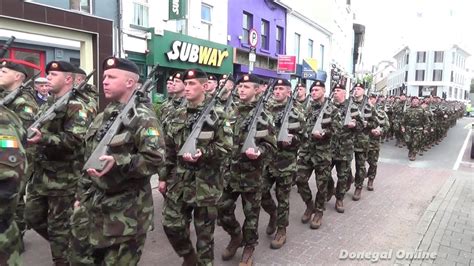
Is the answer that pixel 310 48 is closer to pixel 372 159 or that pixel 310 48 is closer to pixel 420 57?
pixel 372 159

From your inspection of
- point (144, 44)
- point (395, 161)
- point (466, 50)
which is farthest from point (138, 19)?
A: point (466, 50)

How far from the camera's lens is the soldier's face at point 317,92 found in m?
6.03

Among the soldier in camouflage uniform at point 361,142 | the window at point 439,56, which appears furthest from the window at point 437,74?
the soldier in camouflage uniform at point 361,142

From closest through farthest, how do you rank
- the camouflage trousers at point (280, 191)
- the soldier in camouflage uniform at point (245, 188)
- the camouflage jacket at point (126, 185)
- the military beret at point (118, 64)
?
the camouflage jacket at point (126, 185), the military beret at point (118, 64), the soldier in camouflage uniform at point (245, 188), the camouflage trousers at point (280, 191)

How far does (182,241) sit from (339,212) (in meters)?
3.53

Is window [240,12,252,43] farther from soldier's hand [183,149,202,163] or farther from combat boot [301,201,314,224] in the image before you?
soldier's hand [183,149,202,163]

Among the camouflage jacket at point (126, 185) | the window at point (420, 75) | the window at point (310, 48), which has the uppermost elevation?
the window at point (420, 75)

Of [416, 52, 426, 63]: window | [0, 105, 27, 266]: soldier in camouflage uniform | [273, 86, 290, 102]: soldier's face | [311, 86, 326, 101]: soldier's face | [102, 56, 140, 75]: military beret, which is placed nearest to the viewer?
[0, 105, 27, 266]: soldier in camouflage uniform

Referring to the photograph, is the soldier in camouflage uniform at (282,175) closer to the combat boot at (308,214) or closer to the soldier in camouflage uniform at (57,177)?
the combat boot at (308,214)

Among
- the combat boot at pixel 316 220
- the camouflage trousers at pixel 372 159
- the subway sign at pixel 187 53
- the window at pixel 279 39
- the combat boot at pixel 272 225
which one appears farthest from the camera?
the window at pixel 279 39

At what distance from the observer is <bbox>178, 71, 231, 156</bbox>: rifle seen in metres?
3.42

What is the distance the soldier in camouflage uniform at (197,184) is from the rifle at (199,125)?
0.03 meters

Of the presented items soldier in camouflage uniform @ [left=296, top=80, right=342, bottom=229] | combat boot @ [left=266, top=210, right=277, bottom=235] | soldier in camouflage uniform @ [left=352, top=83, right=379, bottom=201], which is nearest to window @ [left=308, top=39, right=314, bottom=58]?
soldier in camouflage uniform @ [left=352, top=83, right=379, bottom=201]

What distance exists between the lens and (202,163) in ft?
12.0
